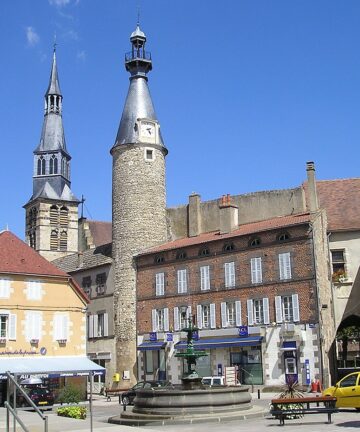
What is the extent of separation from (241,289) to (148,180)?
10.7 m

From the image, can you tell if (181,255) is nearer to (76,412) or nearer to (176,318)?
(176,318)

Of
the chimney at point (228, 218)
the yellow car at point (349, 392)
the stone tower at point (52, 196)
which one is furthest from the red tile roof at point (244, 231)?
the stone tower at point (52, 196)

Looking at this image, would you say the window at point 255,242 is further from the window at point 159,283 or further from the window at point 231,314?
the window at point 159,283

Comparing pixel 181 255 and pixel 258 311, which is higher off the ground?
pixel 181 255

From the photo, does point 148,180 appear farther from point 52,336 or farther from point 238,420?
point 238,420

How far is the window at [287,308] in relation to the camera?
1246 inches

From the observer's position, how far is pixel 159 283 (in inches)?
1495

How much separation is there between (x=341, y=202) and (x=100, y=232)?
2594 centimetres

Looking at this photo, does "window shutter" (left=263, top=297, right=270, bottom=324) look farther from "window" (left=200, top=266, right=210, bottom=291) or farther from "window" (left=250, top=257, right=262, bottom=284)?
"window" (left=200, top=266, right=210, bottom=291)

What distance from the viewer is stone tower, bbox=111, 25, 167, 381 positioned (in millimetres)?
38969

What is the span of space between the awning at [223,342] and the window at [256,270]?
3051mm

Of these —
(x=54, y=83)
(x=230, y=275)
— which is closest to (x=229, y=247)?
(x=230, y=275)

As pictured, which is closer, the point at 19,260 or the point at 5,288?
the point at 5,288

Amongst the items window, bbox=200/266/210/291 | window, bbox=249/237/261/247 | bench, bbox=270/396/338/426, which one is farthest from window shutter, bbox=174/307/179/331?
bench, bbox=270/396/338/426
